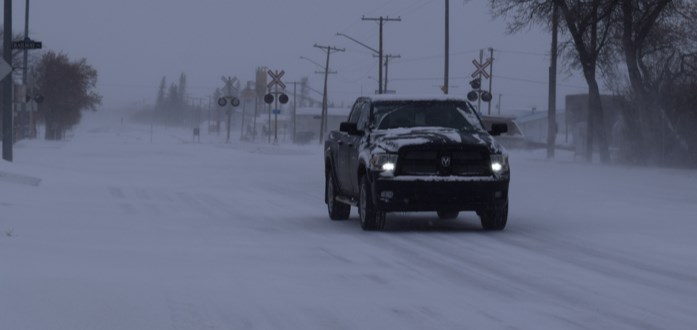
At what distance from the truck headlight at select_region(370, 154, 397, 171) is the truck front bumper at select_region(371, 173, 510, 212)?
11cm

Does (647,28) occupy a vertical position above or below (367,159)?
above

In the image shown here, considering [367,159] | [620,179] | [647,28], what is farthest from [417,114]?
[647,28]

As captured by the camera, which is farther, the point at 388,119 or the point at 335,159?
the point at 335,159

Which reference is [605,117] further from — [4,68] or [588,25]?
[4,68]

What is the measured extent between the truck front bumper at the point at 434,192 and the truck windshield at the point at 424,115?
5.03 ft

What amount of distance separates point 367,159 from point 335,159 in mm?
2783

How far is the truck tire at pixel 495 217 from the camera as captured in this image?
1560 centimetres

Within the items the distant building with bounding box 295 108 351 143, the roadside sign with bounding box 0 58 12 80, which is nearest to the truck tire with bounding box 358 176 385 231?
the roadside sign with bounding box 0 58 12 80

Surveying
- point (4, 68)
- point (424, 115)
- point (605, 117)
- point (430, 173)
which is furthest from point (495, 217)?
point (605, 117)

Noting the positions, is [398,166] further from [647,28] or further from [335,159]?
[647,28]

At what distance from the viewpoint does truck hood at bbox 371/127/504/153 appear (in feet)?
49.7

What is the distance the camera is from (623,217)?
1889 cm

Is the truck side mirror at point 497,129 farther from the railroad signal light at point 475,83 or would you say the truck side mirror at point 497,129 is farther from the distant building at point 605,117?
the railroad signal light at point 475,83

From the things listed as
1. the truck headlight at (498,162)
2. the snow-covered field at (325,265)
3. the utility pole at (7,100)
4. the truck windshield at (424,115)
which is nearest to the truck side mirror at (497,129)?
the truck windshield at (424,115)
